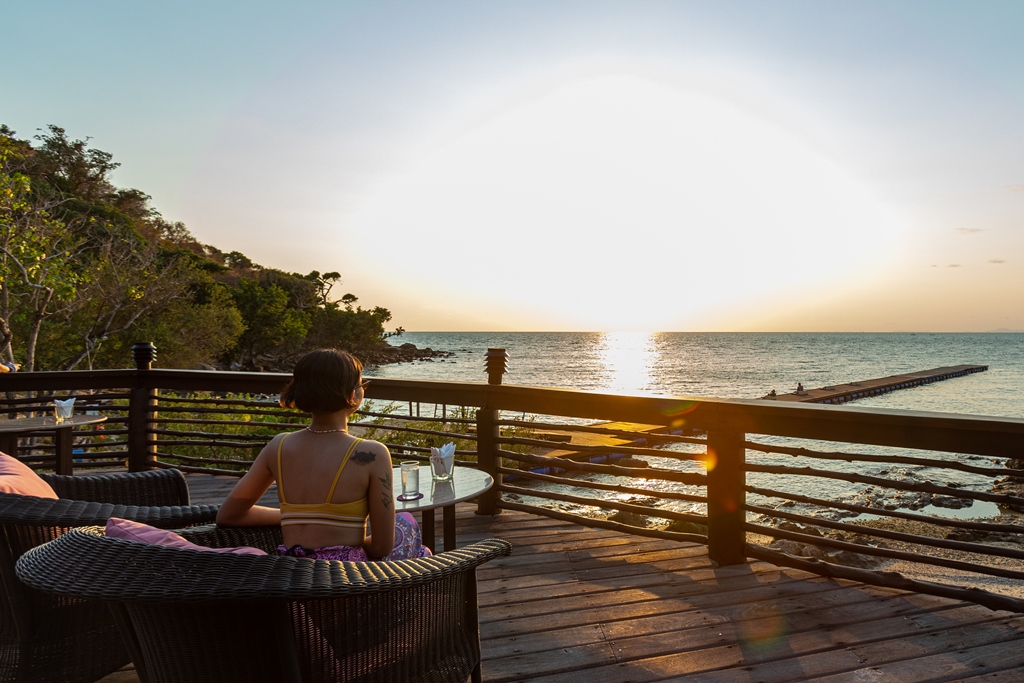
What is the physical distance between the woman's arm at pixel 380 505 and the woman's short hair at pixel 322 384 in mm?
150

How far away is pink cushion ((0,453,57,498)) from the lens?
1867 millimetres

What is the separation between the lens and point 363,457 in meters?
1.72

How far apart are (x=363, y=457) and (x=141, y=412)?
492 cm

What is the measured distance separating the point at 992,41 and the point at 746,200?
10.8 metres

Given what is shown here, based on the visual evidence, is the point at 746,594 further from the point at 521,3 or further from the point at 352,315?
the point at 352,315

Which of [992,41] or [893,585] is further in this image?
[992,41]

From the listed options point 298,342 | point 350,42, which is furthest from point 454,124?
point 298,342

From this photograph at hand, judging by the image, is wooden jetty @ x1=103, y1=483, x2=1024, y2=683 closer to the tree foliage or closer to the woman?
the woman

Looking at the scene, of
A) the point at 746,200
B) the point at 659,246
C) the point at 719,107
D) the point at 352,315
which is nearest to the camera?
the point at 719,107

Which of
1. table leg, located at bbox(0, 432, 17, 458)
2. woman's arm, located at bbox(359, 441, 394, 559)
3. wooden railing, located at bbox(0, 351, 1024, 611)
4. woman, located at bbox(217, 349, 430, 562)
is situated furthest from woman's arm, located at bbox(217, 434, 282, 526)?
table leg, located at bbox(0, 432, 17, 458)

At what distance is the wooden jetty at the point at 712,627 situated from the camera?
2404 millimetres

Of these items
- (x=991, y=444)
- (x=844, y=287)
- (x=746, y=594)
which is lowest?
(x=746, y=594)

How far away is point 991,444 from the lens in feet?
8.68

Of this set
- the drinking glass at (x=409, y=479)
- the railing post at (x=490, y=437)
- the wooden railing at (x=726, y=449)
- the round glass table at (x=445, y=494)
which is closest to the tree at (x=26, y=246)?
the wooden railing at (x=726, y=449)
